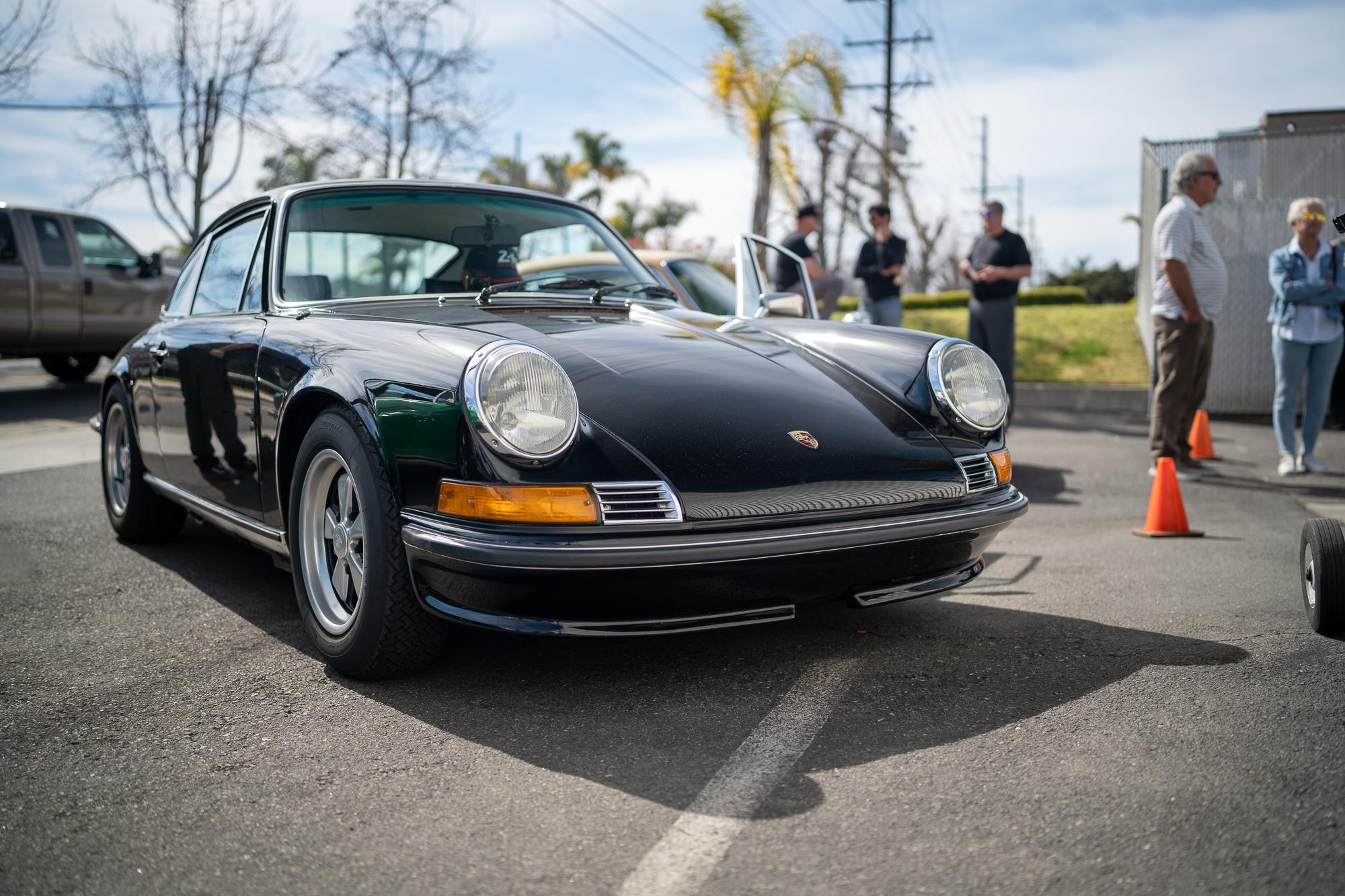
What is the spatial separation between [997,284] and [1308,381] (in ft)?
7.00

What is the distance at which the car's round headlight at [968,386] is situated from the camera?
121 inches

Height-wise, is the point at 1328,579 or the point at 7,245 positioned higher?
the point at 7,245

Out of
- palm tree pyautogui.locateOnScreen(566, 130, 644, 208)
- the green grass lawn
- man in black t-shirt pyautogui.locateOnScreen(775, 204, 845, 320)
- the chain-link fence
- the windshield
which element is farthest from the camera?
palm tree pyautogui.locateOnScreen(566, 130, 644, 208)

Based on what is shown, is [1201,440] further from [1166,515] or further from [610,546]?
[610,546]

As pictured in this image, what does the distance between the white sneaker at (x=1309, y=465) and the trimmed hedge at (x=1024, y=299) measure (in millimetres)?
12596

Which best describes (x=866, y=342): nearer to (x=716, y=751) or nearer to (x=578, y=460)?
(x=578, y=460)

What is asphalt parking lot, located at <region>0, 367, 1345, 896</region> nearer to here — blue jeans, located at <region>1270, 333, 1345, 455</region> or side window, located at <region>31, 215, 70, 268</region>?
blue jeans, located at <region>1270, 333, 1345, 455</region>

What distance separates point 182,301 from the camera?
4562mm

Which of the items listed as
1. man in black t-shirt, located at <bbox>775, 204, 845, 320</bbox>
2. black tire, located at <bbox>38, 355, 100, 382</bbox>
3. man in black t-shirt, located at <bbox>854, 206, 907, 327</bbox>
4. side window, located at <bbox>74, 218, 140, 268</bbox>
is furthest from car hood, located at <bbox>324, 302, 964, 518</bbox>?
black tire, located at <bbox>38, 355, 100, 382</bbox>

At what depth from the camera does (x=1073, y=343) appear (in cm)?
1340

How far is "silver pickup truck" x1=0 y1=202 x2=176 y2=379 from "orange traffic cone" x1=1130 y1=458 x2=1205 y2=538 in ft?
29.9

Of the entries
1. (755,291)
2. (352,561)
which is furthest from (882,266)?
(352,561)

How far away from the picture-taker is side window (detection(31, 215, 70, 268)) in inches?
436

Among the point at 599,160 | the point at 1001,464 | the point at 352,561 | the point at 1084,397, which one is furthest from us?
the point at 599,160
